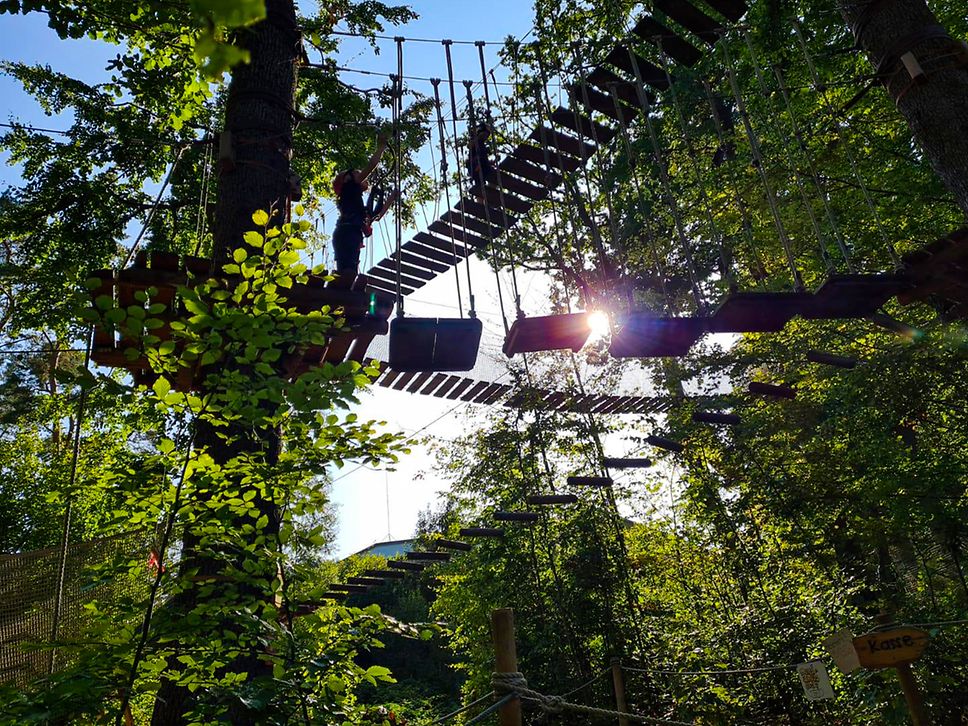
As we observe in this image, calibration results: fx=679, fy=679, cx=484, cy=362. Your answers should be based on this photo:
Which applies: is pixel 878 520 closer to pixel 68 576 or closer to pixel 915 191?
pixel 915 191

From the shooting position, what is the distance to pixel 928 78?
3.66 m

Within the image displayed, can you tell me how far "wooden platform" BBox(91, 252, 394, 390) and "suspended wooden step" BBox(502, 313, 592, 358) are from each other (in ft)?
2.40

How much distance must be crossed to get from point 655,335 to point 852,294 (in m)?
1.00

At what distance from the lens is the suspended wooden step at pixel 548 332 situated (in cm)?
373

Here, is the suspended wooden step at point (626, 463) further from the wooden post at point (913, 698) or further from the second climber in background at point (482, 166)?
the wooden post at point (913, 698)

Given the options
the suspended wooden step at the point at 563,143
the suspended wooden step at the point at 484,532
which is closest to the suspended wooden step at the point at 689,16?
the suspended wooden step at the point at 563,143

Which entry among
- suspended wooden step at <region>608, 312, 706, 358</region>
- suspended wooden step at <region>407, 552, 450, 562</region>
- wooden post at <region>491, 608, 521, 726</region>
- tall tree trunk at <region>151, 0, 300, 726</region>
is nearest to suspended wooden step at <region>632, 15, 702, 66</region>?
suspended wooden step at <region>608, 312, 706, 358</region>

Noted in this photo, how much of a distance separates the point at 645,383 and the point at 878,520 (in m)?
3.17

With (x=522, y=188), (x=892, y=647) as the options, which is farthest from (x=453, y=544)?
(x=892, y=647)

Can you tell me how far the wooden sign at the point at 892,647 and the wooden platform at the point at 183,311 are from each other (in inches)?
118

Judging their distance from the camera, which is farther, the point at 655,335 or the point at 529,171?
the point at 529,171

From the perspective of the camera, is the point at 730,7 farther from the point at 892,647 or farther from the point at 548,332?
the point at 892,647

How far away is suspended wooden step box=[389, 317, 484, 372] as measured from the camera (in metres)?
3.93

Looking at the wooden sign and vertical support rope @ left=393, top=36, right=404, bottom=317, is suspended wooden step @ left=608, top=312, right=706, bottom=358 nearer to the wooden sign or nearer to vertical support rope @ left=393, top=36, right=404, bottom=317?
vertical support rope @ left=393, top=36, right=404, bottom=317
